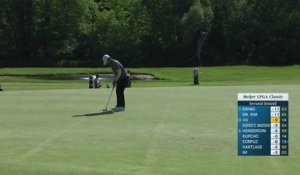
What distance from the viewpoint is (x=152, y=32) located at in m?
96.8

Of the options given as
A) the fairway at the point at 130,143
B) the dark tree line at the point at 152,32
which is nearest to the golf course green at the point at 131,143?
the fairway at the point at 130,143

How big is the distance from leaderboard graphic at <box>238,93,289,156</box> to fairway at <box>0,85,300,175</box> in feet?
6.96

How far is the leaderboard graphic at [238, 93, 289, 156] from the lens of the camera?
7902 millimetres

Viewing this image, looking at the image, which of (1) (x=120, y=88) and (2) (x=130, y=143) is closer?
(2) (x=130, y=143)

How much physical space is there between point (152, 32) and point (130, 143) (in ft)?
275

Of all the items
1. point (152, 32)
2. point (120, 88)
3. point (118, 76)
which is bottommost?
point (120, 88)

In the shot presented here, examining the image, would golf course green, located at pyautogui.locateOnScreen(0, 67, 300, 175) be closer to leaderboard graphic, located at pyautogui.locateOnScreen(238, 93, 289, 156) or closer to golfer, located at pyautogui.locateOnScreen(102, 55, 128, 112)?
golfer, located at pyautogui.locateOnScreen(102, 55, 128, 112)

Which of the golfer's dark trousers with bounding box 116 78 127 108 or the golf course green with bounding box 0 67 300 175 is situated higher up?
the golfer's dark trousers with bounding box 116 78 127 108

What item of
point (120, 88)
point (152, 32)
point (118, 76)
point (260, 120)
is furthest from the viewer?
point (152, 32)

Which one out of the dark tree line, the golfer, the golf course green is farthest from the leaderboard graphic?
the dark tree line

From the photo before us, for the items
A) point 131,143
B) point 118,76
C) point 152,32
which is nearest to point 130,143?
point 131,143

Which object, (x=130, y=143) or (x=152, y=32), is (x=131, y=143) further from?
(x=152, y=32)

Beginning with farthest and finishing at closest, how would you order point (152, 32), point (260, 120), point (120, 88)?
point (152, 32)
point (120, 88)
point (260, 120)

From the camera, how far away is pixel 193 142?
13.5 meters
